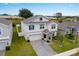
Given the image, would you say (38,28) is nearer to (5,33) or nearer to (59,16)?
(59,16)

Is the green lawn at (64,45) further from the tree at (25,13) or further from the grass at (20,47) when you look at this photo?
the tree at (25,13)

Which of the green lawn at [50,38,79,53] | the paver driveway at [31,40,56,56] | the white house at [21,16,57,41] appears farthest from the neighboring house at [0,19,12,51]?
the green lawn at [50,38,79,53]

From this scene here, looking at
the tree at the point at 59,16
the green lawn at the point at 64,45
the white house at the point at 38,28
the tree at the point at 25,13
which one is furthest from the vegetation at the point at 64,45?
the tree at the point at 25,13

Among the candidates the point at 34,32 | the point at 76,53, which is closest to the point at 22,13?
the point at 34,32

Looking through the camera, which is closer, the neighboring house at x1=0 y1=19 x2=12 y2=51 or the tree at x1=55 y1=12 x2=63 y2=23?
the neighboring house at x1=0 y1=19 x2=12 y2=51

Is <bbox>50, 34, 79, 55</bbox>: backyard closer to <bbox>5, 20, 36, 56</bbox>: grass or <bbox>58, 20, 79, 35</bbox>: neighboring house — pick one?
<bbox>58, 20, 79, 35</bbox>: neighboring house

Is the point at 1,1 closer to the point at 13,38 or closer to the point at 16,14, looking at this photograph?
the point at 16,14
